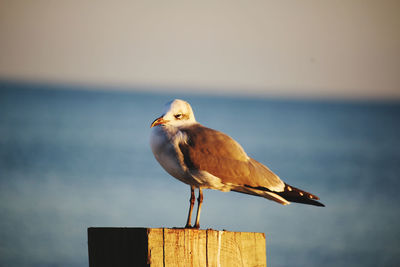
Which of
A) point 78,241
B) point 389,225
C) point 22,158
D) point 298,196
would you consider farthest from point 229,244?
point 22,158

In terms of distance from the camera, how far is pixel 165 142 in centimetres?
496

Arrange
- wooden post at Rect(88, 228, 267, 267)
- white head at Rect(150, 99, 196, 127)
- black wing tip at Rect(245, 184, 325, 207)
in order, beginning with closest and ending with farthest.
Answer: wooden post at Rect(88, 228, 267, 267)
black wing tip at Rect(245, 184, 325, 207)
white head at Rect(150, 99, 196, 127)

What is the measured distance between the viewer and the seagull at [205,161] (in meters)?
4.92

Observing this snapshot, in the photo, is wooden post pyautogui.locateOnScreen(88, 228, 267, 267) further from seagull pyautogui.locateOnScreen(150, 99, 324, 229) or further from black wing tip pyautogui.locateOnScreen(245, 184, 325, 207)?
black wing tip pyautogui.locateOnScreen(245, 184, 325, 207)

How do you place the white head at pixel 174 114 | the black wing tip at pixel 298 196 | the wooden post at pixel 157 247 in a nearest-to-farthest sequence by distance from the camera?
the wooden post at pixel 157 247
the black wing tip at pixel 298 196
the white head at pixel 174 114

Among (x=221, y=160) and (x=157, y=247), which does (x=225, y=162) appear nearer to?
(x=221, y=160)

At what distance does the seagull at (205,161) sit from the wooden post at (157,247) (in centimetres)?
133

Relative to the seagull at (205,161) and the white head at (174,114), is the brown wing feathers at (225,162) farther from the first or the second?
the white head at (174,114)

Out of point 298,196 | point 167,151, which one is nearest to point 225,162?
point 167,151

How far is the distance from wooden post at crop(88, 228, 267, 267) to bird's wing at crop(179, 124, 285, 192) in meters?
1.40

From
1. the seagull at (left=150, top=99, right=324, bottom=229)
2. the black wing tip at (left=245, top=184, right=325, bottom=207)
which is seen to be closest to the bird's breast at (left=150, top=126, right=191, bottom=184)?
the seagull at (left=150, top=99, right=324, bottom=229)

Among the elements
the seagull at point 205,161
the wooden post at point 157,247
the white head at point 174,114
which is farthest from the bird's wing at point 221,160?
the wooden post at point 157,247

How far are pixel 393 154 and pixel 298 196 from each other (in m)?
26.8

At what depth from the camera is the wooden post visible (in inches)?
130
